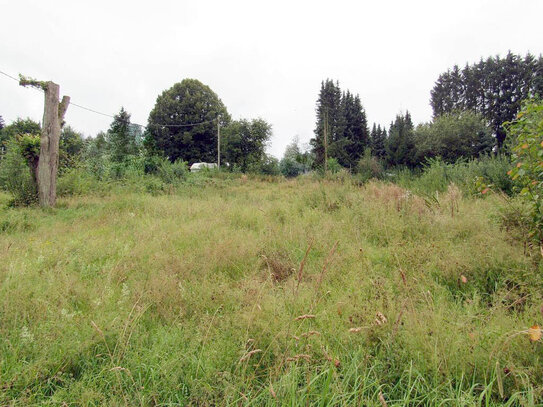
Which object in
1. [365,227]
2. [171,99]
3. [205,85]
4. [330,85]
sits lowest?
[365,227]

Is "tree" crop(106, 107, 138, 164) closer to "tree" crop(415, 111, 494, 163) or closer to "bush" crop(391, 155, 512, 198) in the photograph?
"bush" crop(391, 155, 512, 198)

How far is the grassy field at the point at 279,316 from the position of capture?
1.43m

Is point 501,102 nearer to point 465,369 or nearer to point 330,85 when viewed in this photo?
point 330,85

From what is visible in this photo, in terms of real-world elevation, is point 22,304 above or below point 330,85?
below

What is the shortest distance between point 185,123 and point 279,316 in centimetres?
3478

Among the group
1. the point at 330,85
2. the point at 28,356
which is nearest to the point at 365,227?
the point at 28,356

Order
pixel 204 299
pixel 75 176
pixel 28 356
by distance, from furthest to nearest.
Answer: pixel 75 176 < pixel 204 299 < pixel 28 356

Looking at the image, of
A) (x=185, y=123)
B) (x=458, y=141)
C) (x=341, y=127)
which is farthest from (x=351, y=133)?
(x=185, y=123)

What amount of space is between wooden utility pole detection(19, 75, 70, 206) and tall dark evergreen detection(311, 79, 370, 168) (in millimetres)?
27701

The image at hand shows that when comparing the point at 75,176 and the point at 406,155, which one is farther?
the point at 406,155

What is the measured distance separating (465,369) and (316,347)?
856mm

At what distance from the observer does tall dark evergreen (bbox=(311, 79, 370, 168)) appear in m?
35.6

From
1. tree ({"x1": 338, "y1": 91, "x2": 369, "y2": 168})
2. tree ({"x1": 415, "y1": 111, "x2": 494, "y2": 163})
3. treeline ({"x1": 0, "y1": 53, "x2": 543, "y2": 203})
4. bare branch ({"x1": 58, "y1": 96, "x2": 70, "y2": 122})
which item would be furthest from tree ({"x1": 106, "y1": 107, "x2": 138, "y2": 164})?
tree ({"x1": 415, "y1": 111, "x2": 494, "y2": 163})

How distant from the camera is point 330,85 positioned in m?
47.7
